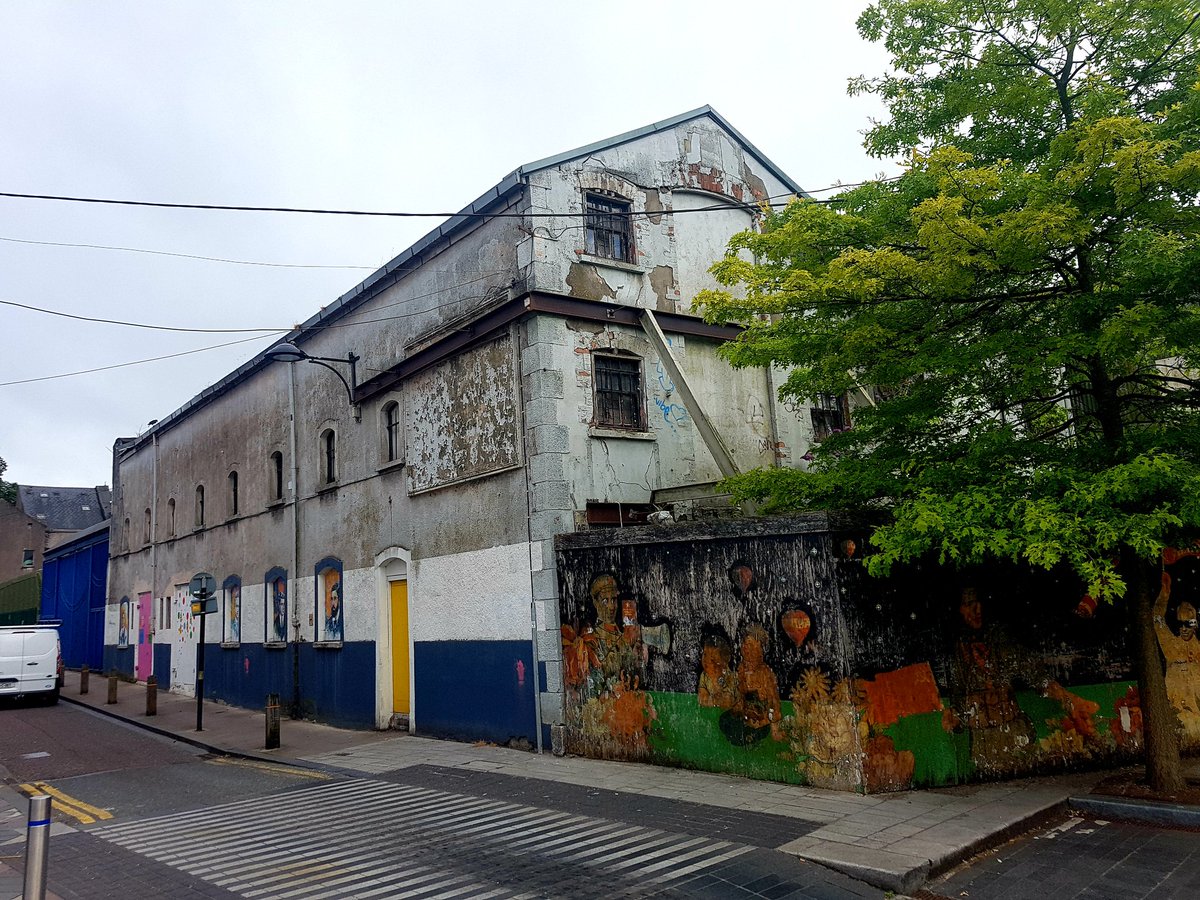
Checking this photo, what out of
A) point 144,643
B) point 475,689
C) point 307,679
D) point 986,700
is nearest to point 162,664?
point 144,643

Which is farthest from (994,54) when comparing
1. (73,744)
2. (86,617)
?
(86,617)

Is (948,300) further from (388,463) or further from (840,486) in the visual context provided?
(388,463)

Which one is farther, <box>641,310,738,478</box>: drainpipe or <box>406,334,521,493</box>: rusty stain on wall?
<box>406,334,521,493</box>: rusty stain on wall

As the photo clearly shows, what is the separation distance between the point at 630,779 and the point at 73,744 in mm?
11273

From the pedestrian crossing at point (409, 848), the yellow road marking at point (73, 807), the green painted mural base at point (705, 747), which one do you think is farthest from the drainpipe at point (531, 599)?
the yellow road marking at point (73, 807)

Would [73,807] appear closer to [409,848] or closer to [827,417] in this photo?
[409,848]

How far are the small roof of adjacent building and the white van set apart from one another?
134 feet

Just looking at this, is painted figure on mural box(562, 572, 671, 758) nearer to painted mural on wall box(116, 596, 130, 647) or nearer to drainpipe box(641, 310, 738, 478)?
drainpipe box(641, 310, 738, 478)

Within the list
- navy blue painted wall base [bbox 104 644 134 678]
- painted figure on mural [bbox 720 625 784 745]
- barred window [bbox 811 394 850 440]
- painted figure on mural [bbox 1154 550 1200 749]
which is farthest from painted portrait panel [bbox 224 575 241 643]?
painted figure on mural [bbox 1154 550 1200 749]

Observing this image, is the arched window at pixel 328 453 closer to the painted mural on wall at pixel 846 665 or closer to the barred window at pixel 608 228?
the barred window at pixel 608 228

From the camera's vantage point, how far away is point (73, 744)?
50.0ft

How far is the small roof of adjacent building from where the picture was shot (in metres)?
58.6

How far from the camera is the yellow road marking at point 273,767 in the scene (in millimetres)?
11383

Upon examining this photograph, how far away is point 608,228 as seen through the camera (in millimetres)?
13359
